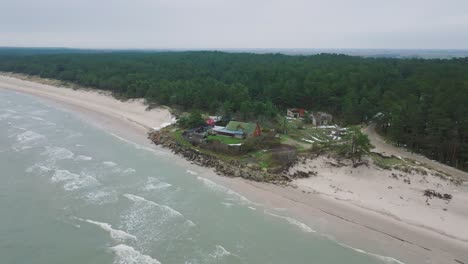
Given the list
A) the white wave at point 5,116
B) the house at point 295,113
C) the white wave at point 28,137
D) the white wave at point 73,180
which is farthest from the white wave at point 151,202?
the white wave at point 5,116

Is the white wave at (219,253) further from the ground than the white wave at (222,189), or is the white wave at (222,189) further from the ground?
the white wave at (222,189)

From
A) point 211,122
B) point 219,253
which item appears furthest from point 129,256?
point 211,122

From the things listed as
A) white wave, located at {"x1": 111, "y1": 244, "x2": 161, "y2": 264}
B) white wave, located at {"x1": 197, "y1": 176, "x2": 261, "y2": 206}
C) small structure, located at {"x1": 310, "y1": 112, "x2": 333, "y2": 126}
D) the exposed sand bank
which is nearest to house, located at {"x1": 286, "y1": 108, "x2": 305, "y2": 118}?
small structure, located at {"x1": 310, "y1": 112, "x2": 333, "y2": 126}

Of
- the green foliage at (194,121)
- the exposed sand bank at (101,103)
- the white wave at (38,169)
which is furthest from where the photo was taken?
the exposed sand bank at (101,103)

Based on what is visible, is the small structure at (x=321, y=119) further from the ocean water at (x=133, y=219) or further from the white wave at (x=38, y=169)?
the white wave at (x=38, y=169)

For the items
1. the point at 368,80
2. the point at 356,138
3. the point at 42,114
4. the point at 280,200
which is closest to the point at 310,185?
the point at 280,200

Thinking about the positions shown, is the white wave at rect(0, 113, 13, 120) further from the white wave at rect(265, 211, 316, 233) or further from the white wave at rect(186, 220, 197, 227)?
the white wave at rect(265, 211, 316, 233)

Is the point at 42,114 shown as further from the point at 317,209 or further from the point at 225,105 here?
the point at 317,209

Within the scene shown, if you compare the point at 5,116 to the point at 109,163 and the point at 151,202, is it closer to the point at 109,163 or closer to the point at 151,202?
the point at 109,163
